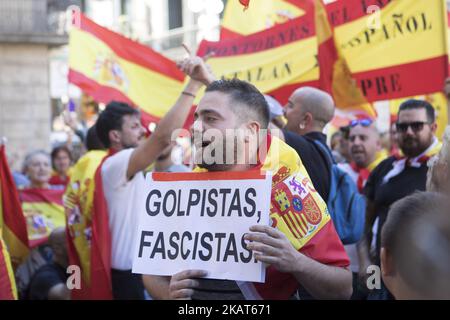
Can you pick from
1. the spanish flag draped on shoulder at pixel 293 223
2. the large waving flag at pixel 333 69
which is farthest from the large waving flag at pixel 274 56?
the spanish flag draped on shoulder at pixel 293 223

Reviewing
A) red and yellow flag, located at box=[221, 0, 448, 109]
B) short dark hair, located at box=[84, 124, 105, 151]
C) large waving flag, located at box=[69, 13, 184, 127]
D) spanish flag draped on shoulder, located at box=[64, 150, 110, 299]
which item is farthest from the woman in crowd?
spanish flag draped on shoulder, located at box=[64, 150, 110, 299]

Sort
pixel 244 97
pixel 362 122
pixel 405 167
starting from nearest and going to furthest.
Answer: pixel 244 97 < pixel 405 167 < pixel 362 122

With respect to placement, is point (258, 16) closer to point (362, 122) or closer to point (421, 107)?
point (362, 122)

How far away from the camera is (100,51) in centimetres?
879

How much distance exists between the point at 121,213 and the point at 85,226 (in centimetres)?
46

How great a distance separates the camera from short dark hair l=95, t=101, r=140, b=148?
19.2 ft

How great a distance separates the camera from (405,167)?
578 centimetres

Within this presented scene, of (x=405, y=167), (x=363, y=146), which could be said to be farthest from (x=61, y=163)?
(x=405, y=167)

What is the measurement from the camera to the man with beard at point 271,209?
3227 mm

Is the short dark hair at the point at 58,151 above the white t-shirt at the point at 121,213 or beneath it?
above

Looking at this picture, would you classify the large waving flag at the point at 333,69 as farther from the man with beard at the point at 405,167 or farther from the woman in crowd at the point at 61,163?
the woman in crowd at the point at 61,163

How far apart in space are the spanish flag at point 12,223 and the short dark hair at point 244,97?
3.45 metres

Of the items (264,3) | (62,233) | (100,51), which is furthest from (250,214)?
(100,51)

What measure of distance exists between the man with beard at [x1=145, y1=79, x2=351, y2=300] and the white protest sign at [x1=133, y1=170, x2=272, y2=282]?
0.07m
